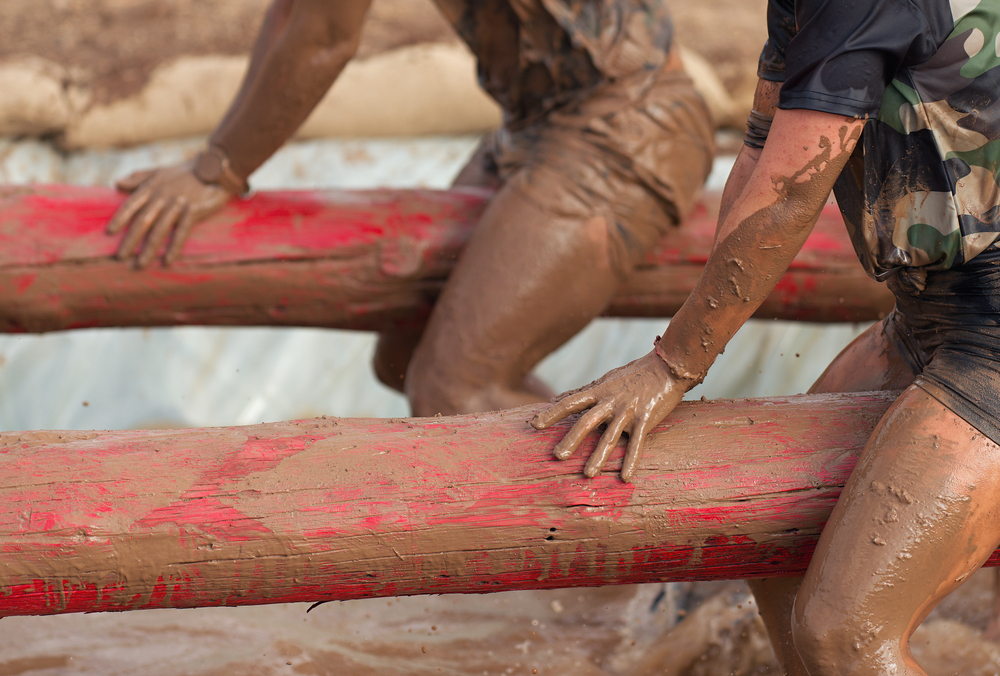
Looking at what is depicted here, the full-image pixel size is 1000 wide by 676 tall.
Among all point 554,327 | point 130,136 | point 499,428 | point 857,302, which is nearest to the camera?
point 499,428

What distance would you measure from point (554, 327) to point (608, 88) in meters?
0.51

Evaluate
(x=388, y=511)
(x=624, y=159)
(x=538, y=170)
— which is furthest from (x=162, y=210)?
(x=388, y=511)

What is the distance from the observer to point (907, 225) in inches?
43.9

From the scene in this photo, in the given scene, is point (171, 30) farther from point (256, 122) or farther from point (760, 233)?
point (760, 233)

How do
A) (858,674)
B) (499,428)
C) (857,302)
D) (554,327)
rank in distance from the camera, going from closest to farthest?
(858,674) → (499,428) → (554,327) → (857,302)

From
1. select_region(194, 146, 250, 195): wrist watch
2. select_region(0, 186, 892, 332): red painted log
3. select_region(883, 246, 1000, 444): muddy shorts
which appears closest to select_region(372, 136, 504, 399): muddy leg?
select_region(0, 186, 892, 332): red painted log

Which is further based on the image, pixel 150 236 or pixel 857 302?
pixel 857 302

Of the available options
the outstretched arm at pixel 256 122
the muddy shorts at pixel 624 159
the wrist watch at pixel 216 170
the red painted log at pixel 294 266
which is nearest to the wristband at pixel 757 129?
the muddy shorts at pixel 624 159

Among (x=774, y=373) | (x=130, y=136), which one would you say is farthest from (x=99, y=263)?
(x=130, y=136)

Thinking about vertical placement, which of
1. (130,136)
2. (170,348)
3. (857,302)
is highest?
(857,302)

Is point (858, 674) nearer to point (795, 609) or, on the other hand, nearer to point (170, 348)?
point (795, 609)

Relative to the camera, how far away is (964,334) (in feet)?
3.75

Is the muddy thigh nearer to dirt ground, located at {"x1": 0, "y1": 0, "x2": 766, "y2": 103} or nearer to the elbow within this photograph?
the elbow

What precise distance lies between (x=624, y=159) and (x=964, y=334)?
0.88 meters
